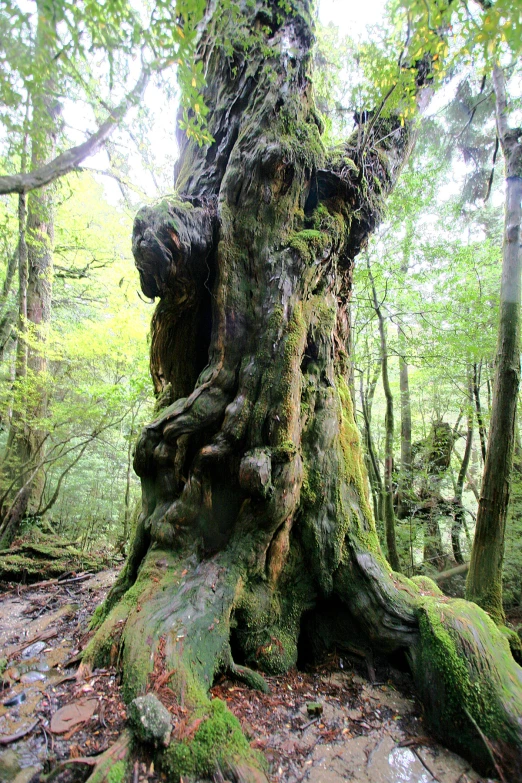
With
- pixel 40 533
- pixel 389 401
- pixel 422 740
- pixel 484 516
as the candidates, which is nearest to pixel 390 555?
pixel 484 516

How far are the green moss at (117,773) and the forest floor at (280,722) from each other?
0.20ft

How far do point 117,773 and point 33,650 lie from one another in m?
1.76

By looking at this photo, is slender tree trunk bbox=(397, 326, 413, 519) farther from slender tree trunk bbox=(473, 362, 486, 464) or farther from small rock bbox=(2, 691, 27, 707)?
small rock bbox=(2, 691, 27, 707)

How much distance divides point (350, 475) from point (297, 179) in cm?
291

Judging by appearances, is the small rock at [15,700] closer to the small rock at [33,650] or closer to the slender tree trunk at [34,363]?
the small rock at [33,650]

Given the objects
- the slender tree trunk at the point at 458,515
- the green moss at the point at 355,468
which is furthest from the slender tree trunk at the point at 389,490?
the green moss at the point at 355,468

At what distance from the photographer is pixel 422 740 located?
222 cm

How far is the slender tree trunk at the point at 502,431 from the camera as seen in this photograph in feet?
13.2

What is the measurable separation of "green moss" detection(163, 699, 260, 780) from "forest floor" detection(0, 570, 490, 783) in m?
0.11

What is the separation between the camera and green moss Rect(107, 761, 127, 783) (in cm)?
157

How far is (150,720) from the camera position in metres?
1.78

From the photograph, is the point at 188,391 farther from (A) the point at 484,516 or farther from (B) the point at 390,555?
(B) the point at 390,555

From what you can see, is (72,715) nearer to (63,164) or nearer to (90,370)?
(63,164)

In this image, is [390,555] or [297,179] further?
[390,555]
